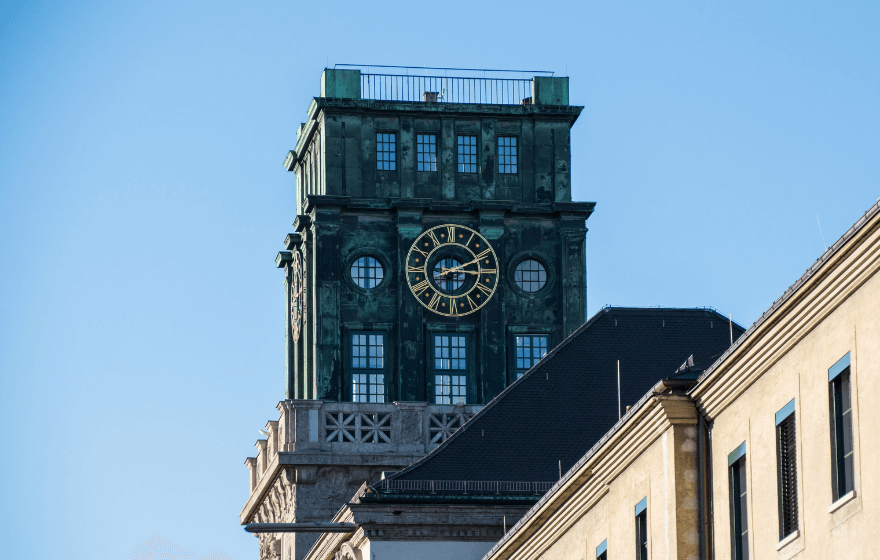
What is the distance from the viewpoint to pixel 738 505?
108 ft

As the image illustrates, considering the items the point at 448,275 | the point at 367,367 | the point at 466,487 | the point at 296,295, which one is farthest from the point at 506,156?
the point at 466,487

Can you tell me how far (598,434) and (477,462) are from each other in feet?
10.3

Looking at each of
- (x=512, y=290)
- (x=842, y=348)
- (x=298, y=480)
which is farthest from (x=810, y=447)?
(x=512, y=290)

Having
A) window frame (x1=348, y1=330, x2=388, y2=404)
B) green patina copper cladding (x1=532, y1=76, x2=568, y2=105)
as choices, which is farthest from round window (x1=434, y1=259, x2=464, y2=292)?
green patina copper cladding (x1=532, y1=76, x2=568, y2=105)

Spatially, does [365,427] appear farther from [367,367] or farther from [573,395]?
[573,395]

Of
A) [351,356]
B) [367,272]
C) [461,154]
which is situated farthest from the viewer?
[461,154]

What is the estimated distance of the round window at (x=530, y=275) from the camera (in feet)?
257

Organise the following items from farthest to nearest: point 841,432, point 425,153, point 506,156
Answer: point 506,156
point 425,153
point 841,432

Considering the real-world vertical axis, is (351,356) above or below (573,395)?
above

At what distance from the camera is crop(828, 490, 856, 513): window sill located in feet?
91.0

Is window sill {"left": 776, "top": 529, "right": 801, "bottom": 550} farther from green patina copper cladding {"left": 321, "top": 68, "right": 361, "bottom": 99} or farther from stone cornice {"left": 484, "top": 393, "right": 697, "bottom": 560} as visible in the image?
green patina copper cladding {"left": 321, "top": 68, "right": 361, "bottom": 99}

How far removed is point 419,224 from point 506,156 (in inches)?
166

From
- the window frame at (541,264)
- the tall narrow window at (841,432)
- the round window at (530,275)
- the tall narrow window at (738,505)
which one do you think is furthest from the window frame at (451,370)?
the tall narrow window at (841,432)

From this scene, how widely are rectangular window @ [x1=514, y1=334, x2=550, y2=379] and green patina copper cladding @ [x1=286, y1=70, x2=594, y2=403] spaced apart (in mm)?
242
